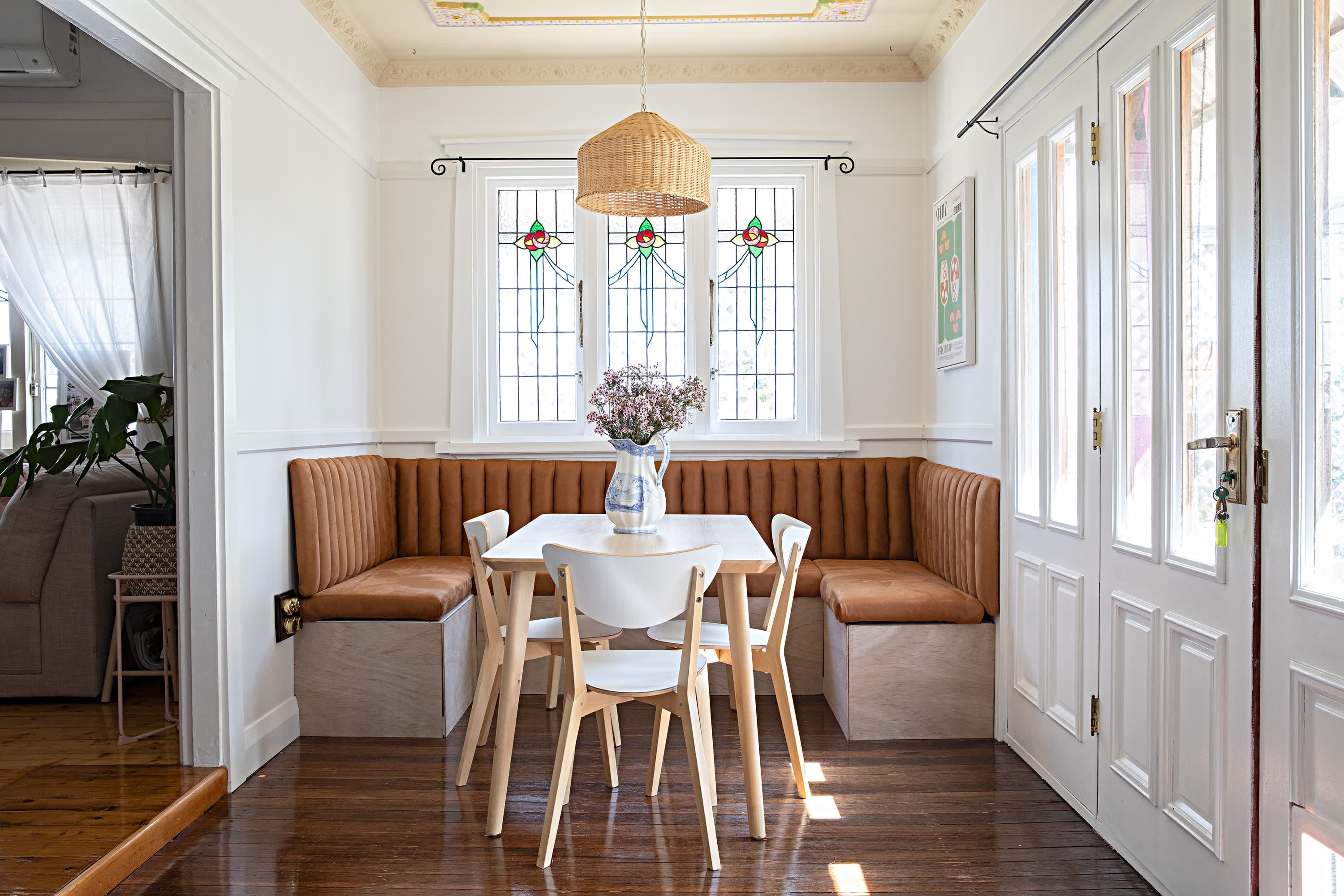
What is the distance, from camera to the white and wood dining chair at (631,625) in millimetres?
2516

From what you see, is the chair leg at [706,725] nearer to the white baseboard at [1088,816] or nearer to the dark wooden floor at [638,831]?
the dark wooden floor at [638,831]

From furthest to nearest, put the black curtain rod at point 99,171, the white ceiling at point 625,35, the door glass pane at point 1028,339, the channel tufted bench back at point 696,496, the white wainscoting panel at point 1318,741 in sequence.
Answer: the channel tufted bench back at point 696,496 < the black curtain rod at point 99,171 < the white ceiling at point 625,35 < the door glass pane at point 1028,339 < the white wainscoting panel at point 1318,741

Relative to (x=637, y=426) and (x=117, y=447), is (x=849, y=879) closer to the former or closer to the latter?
(x=637, y=426)

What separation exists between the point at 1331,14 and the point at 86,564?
15.6ft

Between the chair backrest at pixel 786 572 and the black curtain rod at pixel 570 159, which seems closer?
the chair backrest at pixel 786 572

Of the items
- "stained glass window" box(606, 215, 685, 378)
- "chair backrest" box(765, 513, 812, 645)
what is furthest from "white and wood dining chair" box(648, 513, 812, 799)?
"stained glass window" box(606, 215, 685, 378)

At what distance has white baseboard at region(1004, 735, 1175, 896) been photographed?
2529mm

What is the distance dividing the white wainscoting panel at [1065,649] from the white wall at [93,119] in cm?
450

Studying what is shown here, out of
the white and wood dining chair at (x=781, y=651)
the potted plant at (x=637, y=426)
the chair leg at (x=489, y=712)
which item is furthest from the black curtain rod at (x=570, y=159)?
the chair leg at (x=489, y=712)

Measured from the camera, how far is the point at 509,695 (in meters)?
2.84

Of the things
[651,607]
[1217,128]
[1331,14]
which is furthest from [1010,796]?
[1331,14]

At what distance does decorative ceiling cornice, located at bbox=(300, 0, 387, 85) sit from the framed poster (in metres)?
3.01

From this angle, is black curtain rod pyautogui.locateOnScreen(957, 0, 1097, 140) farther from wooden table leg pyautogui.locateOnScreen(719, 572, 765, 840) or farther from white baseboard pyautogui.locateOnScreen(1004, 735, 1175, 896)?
white baseboard pyautogui.locateOnScreen(1004, 735, 1175, 896)

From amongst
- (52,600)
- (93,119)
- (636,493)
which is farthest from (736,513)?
(93,119)
